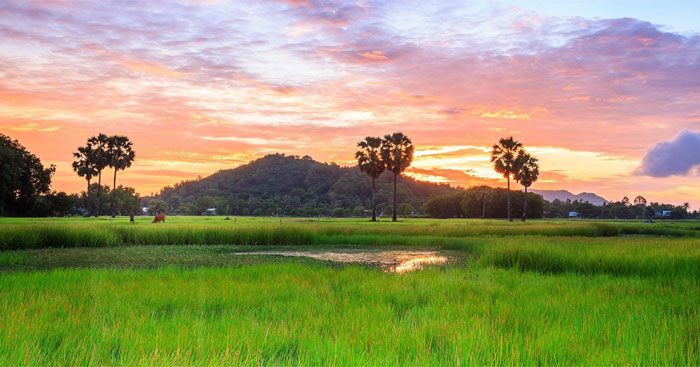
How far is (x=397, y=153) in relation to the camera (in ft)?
239

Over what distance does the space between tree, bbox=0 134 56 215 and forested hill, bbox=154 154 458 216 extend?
116ft

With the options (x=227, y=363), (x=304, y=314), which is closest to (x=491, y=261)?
(x=304, y=314)

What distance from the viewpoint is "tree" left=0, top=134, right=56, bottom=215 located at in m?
50.8

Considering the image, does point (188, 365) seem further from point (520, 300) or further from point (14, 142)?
point (14, 142)

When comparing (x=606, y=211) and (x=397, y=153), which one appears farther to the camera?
(x=606, y=211)

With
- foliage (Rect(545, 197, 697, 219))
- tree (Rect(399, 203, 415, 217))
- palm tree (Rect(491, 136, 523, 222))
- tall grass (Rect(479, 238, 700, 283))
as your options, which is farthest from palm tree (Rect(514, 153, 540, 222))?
tall grass (Rect(479, 238, 700, 283))

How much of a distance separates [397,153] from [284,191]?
153 feet

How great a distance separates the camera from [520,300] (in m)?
7.98

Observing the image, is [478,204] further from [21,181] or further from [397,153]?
[21,181]

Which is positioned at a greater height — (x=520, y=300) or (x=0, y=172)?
(x=0, y=172)

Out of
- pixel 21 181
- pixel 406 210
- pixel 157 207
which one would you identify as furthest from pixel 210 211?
pixel 406 210

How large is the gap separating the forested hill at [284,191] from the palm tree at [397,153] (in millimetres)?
26162

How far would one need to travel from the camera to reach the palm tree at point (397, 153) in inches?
2860

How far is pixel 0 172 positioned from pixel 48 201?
16649 millimetres
